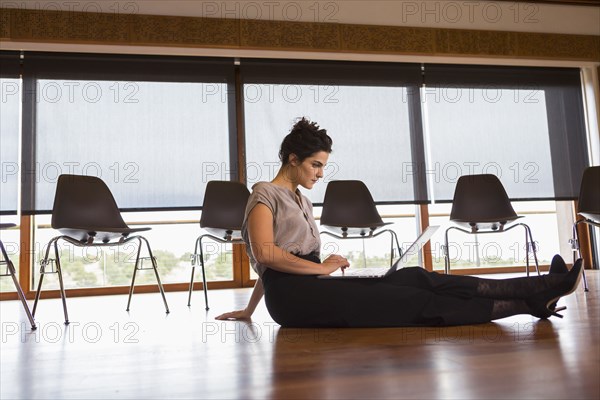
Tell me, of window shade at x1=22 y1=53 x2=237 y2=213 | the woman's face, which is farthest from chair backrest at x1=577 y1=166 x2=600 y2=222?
window shade at x1=22 y1=53 x2=237 y2=213

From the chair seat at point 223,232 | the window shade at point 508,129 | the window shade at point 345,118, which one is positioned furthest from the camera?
the window shade at point 508,129

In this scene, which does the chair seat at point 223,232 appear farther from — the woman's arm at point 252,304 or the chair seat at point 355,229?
the woman's arm at point 252,304

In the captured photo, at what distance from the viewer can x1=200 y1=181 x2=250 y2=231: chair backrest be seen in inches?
148

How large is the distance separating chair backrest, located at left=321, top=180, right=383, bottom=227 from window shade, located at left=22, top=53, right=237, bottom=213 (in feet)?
3.48

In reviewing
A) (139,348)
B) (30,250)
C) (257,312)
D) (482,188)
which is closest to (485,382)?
(139,348)

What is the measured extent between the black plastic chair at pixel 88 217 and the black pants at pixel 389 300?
117 centimetres

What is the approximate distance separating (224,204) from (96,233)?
1.08m

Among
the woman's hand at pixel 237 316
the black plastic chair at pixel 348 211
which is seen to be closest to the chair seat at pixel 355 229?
the black plastic chair at pixel 348 211

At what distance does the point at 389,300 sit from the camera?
1.87 metres

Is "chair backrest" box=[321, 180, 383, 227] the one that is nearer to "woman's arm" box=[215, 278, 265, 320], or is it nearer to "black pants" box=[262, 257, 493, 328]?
"woman's arm" box=[215, 278, 265, 320]

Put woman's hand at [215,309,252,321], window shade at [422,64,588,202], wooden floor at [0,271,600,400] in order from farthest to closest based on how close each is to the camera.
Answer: window shade at [422,64,588,202] → woman's hand at [215,309,252,321] → wooden floor at [0,271,600,400]

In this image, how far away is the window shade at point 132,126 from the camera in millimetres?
4547

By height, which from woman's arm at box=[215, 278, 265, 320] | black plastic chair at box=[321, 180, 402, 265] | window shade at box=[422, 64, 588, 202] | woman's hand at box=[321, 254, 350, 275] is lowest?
woman's arm at box=[215, 278, 265, 320]

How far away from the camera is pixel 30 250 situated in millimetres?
4504
